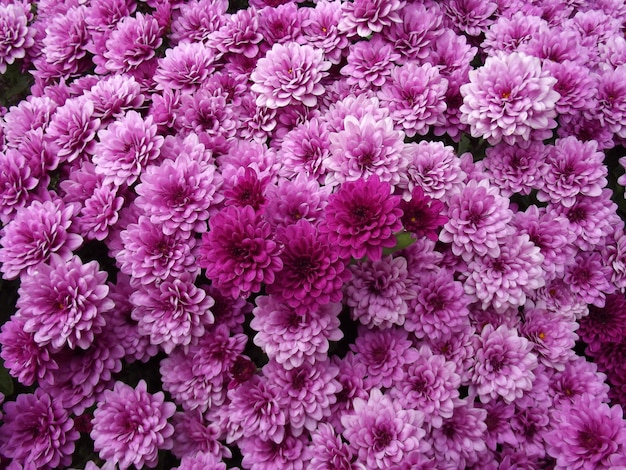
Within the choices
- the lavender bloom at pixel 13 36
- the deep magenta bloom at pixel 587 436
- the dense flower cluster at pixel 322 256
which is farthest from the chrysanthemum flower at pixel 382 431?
the lavender bloom at pixel 13 36

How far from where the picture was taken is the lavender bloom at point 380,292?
1.50 m

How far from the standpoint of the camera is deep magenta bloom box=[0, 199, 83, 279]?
1.49m

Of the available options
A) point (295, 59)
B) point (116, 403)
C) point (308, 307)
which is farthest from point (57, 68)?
point (308, 307)

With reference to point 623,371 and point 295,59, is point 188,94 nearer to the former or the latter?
point 295,59

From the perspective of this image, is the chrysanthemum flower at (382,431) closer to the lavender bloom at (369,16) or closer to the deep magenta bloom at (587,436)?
the deep magenta bloom at (587,436)

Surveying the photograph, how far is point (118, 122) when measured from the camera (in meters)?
1.64

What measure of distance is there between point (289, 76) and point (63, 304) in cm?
106

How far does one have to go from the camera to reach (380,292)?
1.52m

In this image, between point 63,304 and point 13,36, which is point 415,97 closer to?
point 63,304

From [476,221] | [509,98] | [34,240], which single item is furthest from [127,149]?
[509,98]

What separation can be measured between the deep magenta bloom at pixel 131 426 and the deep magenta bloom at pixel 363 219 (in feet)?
2.46

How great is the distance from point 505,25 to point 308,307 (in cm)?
144

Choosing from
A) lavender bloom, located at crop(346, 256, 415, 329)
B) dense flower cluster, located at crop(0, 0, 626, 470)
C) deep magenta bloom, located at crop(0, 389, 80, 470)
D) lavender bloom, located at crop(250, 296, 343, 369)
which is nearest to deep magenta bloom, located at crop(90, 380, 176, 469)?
dense flower cluster, located at crop(0, 0, 626, 470)

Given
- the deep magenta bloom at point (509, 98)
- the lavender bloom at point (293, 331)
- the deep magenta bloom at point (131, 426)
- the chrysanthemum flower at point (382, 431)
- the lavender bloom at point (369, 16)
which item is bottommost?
the deep magenta bloom at point (131, 426)
